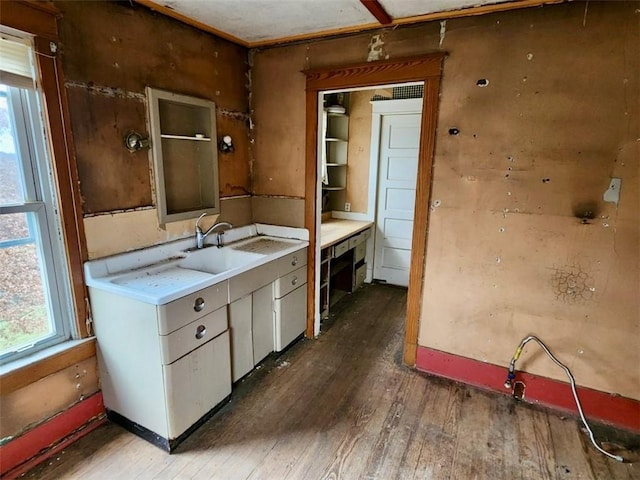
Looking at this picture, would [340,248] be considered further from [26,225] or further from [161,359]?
[26,225]

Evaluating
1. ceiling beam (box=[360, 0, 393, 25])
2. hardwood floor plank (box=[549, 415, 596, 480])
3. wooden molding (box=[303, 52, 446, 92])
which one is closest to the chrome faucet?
wooden molding (box=[303, 52, 446, 92])

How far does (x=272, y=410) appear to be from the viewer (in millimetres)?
2137

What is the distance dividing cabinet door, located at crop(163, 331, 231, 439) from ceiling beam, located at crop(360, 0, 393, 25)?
2.04 m

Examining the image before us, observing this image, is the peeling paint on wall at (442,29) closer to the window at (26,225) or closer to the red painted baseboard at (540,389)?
the red painted baseboard at (540,389)

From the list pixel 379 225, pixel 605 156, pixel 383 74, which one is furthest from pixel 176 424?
pixel 379 225

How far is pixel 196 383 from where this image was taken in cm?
191

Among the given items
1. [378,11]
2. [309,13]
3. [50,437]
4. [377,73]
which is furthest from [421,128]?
[50,437]

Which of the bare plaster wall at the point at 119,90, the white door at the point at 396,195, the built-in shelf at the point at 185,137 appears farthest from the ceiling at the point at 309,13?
the white door at the point at 396,195

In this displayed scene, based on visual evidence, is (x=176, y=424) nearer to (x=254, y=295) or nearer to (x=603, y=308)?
Result: (x=254, y=295)

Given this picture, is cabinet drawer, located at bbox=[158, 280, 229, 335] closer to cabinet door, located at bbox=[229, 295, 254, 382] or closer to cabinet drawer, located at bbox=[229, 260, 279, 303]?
cabinet drawer, located at bbox=[229, 260, 279, 303]

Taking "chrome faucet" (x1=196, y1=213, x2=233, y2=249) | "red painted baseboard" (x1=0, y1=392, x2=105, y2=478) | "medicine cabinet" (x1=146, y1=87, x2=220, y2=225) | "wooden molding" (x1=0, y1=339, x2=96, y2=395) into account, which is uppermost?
"medicine cabinet" (x1=146, y1=87, x2=220, y2=225)

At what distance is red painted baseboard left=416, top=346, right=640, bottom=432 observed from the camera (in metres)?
2.03

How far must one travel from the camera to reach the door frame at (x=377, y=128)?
3754 mm

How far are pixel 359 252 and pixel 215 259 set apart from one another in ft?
6.44
